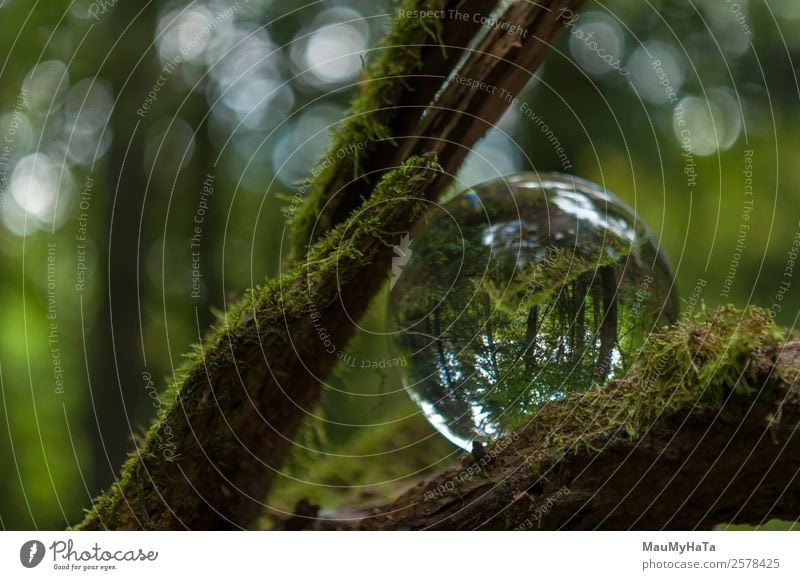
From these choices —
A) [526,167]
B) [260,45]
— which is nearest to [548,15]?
[526,167]

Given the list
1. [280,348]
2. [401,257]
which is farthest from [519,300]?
[280,348]

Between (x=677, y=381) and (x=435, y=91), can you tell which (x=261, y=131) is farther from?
(x=677, y=381)

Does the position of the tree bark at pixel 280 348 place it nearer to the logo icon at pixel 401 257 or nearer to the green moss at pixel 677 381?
the logo icon at pixel 401 257

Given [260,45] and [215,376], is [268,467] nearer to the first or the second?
[215,376]

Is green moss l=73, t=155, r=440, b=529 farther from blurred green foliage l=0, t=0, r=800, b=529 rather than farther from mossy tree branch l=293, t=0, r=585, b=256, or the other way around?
blurred green foliage l=0, t=0, r=800, b=529
